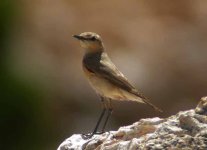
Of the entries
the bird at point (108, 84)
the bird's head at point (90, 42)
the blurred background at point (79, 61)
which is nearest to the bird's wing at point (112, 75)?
the bird at point (108, 84)

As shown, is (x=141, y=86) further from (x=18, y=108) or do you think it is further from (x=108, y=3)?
(x=108, y=3)

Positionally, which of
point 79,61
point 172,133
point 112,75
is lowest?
point 172,133

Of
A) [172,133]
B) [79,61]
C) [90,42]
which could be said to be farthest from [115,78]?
[79,61]

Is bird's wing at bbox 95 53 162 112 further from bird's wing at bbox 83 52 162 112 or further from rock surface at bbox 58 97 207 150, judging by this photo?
rock surface at bbox 58 97 207 150

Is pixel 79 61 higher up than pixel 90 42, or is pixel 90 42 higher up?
pixel 79 61

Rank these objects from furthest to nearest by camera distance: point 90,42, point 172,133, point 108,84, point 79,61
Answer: point 79,61
point 90,42
point 108,84
point 172,133

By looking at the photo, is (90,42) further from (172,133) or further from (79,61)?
(79,61)

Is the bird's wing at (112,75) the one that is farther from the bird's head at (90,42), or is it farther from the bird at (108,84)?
the bird's head at (90,42)

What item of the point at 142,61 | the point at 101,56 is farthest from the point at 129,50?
the point at 101,56
